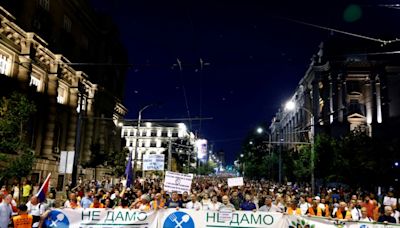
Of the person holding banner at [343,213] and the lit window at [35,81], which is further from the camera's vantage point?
the lit window at [35,81]

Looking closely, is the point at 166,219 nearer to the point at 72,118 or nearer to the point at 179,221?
the point at 179,221

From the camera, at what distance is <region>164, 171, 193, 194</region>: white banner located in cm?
1644

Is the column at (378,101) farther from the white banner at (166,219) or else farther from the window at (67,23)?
the white banner at (166,219)

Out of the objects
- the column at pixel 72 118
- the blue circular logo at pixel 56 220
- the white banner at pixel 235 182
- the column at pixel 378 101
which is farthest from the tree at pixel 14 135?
the column at pixel 378 101

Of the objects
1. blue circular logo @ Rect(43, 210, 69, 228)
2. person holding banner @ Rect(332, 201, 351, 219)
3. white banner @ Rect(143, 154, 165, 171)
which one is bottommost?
blue circular logo @ Rect(43, 210, 69, 228)

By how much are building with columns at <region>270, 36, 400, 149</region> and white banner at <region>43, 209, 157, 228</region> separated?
51234 mm

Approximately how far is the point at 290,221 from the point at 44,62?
30.9m

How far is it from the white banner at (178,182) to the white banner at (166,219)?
4.96m

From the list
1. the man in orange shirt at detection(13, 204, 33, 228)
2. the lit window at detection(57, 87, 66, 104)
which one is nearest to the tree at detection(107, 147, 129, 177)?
the lit window at detection(57, 87, 66, 104)

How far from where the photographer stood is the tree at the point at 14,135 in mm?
21797

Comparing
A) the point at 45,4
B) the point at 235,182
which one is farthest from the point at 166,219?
the point at 45,4

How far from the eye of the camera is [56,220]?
11.1 metres

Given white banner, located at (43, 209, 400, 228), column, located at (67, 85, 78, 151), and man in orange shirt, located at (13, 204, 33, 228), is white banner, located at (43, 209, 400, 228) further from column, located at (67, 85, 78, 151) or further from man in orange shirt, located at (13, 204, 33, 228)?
column, located at (67, 85, 78, 151)

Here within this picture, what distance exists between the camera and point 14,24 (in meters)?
29.6
